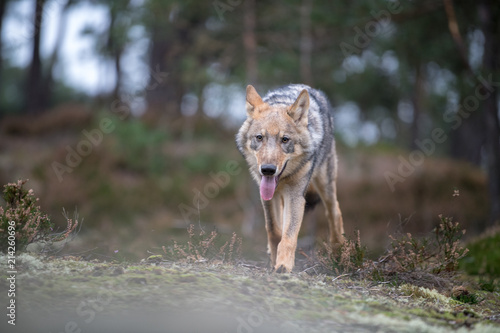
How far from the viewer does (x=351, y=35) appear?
→ 13930 mm

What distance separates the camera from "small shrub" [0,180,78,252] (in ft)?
15.9

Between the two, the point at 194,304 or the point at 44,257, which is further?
the point at 44,257

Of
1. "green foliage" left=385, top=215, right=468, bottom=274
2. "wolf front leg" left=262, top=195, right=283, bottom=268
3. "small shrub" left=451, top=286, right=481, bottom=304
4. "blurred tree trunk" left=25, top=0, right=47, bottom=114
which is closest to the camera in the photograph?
"small shrub" left=451, top=286, right=481, bottom=304

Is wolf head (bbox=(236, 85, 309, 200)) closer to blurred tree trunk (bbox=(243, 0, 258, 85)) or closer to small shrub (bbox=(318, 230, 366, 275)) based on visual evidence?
small shrub (bbox=(318, 230, 366, 275))

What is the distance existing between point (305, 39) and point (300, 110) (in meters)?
8.71

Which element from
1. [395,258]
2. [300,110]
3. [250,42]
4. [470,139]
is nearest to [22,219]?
[300,110]

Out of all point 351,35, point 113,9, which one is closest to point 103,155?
point 113,9

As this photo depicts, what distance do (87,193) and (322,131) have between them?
9.13 metres

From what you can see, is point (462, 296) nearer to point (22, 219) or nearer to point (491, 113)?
point (22, 219)

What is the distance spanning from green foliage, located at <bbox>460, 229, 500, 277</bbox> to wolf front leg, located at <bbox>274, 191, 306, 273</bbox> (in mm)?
3336

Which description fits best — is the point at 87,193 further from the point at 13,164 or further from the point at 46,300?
the point at 46,300

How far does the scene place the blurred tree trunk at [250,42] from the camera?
1402 centimetres

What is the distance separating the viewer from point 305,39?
46.4ft

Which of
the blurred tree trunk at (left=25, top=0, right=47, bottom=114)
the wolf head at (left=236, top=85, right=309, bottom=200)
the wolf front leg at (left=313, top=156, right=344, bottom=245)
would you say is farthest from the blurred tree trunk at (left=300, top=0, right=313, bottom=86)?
the blurred tree trunk at (left=25, top=0, right=47, bottom=114)
